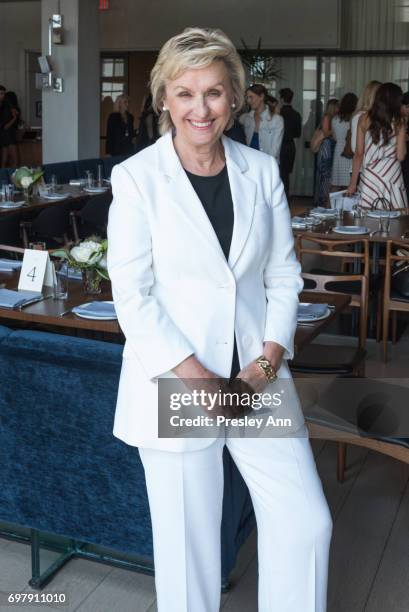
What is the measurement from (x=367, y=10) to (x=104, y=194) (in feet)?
25.8

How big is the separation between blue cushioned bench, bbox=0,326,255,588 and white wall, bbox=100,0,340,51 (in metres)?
12.0

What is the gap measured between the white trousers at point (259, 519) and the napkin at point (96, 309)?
137 centimetres

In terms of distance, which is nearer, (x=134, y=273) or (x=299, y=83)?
(x=134, y=273)

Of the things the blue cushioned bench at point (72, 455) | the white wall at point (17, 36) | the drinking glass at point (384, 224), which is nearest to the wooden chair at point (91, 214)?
the drinking glass at point (384, 224)

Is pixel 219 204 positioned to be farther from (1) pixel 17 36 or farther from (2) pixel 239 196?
(1) pixel 17 36

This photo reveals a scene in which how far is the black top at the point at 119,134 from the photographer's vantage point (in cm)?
1256

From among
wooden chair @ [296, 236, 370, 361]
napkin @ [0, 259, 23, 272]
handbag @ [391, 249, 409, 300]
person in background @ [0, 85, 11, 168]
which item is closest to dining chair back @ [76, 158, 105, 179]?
wooden chair @ [296, 236, 370, 361]

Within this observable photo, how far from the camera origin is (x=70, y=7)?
34.8 ft

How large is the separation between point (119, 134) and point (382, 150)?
670 centimetres

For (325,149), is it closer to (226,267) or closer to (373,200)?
(373,200)

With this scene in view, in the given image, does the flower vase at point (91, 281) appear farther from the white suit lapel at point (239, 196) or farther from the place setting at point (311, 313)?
the white suit lapel at point (239, 196)

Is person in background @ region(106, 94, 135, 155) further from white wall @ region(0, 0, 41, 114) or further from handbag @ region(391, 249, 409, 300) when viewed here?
handbag @ region(391, 249, 409, 300)

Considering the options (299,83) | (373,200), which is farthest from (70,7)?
(373,200)

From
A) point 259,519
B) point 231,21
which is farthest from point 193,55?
point 231,21
